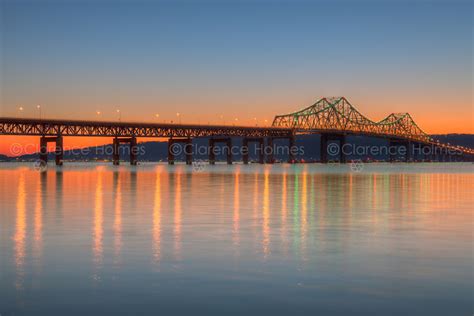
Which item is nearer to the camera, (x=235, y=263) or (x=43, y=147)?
(x=235, y=263)

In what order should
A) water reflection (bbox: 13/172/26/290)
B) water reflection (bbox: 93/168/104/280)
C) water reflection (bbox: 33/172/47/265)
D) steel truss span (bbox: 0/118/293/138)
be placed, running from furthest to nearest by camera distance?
steel truss span (bbox: 0/118/293/138) < water reflection (bbox: 33/172/47/265) < water reflection (bbox: 93/168/104/280) < water reflection (bbox: 13/172/26/290)

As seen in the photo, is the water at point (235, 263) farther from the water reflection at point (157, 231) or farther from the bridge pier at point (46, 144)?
the bridge pier at point (46, 144)

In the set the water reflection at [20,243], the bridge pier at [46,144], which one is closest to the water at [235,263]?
the water reflection at [20,243]

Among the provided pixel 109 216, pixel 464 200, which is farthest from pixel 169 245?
pixel 464 200

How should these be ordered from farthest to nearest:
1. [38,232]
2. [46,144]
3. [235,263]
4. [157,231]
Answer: [46,144] < [157,231] < [38,232] < [235,263]

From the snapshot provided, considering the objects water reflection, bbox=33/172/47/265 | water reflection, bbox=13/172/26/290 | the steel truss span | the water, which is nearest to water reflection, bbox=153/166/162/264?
the water

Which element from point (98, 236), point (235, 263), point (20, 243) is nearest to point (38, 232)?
point (98, 236)

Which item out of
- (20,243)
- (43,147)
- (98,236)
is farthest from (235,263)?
(43,147)

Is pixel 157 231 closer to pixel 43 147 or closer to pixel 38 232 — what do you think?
pixel 38 232

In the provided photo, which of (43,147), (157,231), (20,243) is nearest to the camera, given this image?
(20,243)

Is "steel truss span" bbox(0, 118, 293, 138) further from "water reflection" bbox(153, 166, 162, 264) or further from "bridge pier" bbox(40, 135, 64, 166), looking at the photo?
"water reflection" bbox(153, 166, 162, 264)

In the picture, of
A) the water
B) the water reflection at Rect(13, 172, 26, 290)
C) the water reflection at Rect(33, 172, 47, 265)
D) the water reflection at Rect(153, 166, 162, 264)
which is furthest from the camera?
the water reflection at Rect(33, 172, 47, 265)

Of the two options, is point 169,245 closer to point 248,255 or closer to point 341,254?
point 248,255

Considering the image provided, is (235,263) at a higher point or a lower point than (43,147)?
lower
